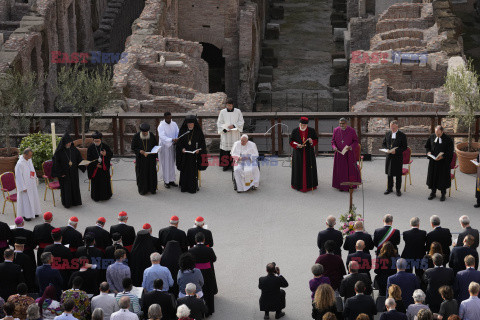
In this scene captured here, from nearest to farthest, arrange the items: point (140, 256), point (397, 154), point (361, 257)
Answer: point (361, 257) → point (140, 256) → point (397, 154)

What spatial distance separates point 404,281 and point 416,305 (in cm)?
88

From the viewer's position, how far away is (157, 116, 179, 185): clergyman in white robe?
24.1 meters

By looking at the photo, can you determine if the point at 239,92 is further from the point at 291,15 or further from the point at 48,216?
the point at 48,216

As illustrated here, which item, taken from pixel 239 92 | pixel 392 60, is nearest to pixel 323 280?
pixel 392 60

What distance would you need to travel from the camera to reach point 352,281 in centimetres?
1773

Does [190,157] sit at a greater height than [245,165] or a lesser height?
greater

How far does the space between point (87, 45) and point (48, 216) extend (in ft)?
89.6

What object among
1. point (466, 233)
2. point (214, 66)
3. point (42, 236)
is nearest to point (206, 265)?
point (42, 236)

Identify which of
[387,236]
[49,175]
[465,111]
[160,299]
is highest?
[465,111]

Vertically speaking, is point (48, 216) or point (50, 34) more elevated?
point (50, 34)

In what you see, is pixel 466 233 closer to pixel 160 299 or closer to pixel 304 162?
pixel 160 299

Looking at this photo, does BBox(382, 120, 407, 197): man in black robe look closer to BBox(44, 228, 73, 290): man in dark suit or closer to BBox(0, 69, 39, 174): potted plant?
BBox(44, 228, 73, 290): man in dark suit

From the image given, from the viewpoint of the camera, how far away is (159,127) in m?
24.3

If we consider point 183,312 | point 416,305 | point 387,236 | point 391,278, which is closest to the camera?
point 183,312
